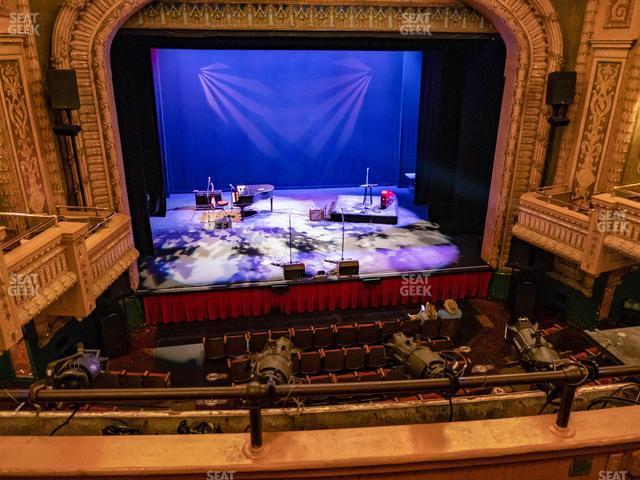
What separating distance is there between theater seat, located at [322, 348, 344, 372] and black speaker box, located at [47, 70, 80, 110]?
202 inches

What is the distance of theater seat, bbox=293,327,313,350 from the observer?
7.82 m

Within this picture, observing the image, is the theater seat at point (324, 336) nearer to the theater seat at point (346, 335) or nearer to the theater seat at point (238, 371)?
the theater seat at point (346, 335)

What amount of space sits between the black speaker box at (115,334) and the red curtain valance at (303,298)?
0.90m

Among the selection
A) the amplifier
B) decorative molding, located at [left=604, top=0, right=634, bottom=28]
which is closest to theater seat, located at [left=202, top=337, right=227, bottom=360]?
the amplifier

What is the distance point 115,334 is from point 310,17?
6.25m

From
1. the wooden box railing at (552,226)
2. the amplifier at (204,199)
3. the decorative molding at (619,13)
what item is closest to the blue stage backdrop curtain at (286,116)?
the amplifier at (204,199)

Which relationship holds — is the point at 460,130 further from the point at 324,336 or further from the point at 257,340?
the point at 257,340

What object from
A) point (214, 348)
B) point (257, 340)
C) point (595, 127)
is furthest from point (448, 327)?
point (595, 127)

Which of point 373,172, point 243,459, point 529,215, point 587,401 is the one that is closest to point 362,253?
point 529,215

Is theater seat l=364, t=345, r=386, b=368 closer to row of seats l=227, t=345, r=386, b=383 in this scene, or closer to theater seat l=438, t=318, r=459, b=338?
row of seats l=227, t=345, r=386, b=383

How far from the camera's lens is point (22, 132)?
675 centimetres

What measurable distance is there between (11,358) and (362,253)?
639cm

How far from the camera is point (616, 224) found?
23.0 ft

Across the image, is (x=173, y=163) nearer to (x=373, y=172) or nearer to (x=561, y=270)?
(x=373, y=172)
